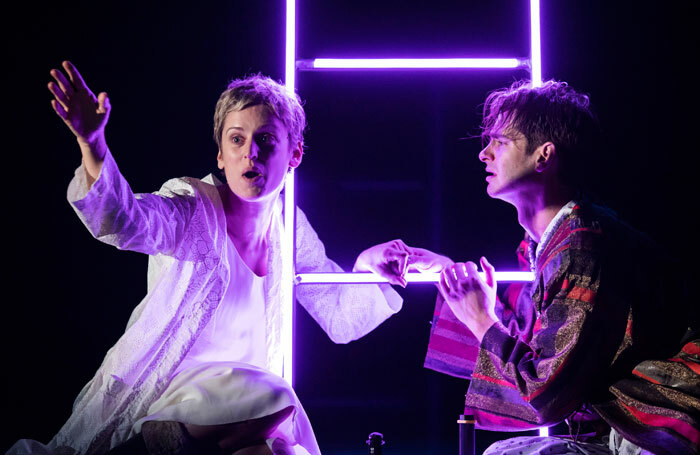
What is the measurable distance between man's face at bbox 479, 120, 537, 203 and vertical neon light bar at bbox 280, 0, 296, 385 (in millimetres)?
→ 605

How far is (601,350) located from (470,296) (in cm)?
37

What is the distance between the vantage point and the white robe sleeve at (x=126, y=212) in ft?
4.24

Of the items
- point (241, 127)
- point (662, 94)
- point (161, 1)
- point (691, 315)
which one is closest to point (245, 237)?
point (241, 127)

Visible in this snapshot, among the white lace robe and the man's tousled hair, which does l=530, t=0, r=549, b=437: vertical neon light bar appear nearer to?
the man's tousled hair

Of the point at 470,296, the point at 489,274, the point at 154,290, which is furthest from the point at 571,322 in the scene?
the point at 154,290

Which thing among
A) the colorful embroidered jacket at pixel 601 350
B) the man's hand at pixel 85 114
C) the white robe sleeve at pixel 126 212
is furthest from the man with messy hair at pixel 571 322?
the man's hand at pixel 85 114

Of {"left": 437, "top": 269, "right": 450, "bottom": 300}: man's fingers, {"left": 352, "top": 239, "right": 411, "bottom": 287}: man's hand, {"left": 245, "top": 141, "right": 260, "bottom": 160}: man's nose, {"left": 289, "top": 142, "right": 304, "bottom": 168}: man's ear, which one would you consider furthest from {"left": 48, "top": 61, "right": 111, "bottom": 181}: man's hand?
{"left": 437, "top": 269, "right": 450, "bottom": 300}: man's fingers

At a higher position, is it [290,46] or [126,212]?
[290,46]

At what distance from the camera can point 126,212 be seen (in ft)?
4.41

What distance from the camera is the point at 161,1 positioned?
2.00m

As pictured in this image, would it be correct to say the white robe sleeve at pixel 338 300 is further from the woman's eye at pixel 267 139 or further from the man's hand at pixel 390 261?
the woman's eye at pixel 267 139

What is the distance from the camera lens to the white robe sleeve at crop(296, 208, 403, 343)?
1.86 meters

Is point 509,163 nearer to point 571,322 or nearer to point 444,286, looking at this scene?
point 444,286

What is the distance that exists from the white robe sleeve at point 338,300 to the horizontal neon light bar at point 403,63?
0.49 metres
